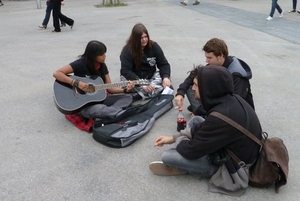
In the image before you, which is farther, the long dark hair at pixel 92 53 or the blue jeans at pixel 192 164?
the long dark hair at pixel 92 53

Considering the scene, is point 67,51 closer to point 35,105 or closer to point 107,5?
point 35,105

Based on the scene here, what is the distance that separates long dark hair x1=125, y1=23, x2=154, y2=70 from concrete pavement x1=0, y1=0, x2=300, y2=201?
83cm

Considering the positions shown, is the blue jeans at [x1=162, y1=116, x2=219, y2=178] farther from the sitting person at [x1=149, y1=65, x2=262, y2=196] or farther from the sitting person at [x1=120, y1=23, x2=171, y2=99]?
the sitting person at [x1=120, y1=23, x2=171, y2=99]

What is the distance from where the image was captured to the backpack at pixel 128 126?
10.8 feet

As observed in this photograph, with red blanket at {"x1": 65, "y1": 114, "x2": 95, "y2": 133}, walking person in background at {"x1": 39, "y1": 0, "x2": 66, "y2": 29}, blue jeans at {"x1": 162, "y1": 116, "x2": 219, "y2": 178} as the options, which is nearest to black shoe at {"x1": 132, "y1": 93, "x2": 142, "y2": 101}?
red blanket at {"x1": 65, "y1": 114, "x2": 95, "y2": 133}

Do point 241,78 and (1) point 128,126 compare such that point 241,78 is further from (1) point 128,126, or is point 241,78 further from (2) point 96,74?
(2) point 96,74

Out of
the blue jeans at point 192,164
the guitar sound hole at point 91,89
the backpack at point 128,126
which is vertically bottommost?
the backpack at point 128,126

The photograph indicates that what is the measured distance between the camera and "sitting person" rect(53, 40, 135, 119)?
3.67 m

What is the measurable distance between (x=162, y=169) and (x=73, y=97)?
1.50m

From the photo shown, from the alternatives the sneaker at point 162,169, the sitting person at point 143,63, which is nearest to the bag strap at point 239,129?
→ the sneaker at point 162,169

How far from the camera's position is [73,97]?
150 inches

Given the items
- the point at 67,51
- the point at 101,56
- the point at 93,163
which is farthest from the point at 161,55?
the point at 67,51

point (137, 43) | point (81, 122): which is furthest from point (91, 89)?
point (137, 43)

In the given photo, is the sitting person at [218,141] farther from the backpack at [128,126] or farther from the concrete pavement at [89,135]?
the backpack at [128,126]
